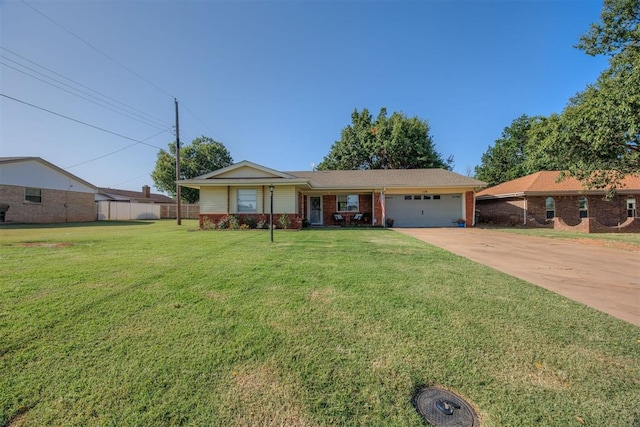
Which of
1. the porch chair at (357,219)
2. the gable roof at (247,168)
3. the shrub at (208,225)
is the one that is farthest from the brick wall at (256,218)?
the porch chair at (357,219)

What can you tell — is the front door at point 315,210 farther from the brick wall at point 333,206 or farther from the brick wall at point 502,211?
the brick wall at point 502,211

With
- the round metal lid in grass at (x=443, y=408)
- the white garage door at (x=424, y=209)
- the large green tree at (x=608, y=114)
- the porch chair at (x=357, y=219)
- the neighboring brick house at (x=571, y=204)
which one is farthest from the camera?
the white garage door at (x=424, y=209)

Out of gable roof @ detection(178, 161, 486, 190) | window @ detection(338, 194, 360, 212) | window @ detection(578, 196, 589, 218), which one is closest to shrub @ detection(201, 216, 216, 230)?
gable roof @ detection(178, 161, 486, 190)

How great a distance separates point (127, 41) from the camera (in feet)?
40.9

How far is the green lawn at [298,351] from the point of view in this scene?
1899 millimetres

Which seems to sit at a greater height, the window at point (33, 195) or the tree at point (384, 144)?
the tree at point (384, 144)

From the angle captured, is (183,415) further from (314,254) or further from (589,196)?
(589,196)

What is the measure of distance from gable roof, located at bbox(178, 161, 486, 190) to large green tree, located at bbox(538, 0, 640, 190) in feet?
16.1

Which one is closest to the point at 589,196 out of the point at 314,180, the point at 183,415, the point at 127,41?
the point at 314,180

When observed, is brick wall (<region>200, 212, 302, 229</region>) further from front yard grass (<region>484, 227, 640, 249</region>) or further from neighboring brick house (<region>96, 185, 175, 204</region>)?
neighboring brick house (<region>96, 185, 175, 204</region>)

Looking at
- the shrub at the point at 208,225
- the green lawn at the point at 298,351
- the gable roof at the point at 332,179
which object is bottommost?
the green lawn at the point at 298,351

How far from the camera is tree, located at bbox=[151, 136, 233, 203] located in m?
34.4

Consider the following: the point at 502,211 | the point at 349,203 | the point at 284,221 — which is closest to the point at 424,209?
the point at 349,203

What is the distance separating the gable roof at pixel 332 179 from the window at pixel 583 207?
287 inches
